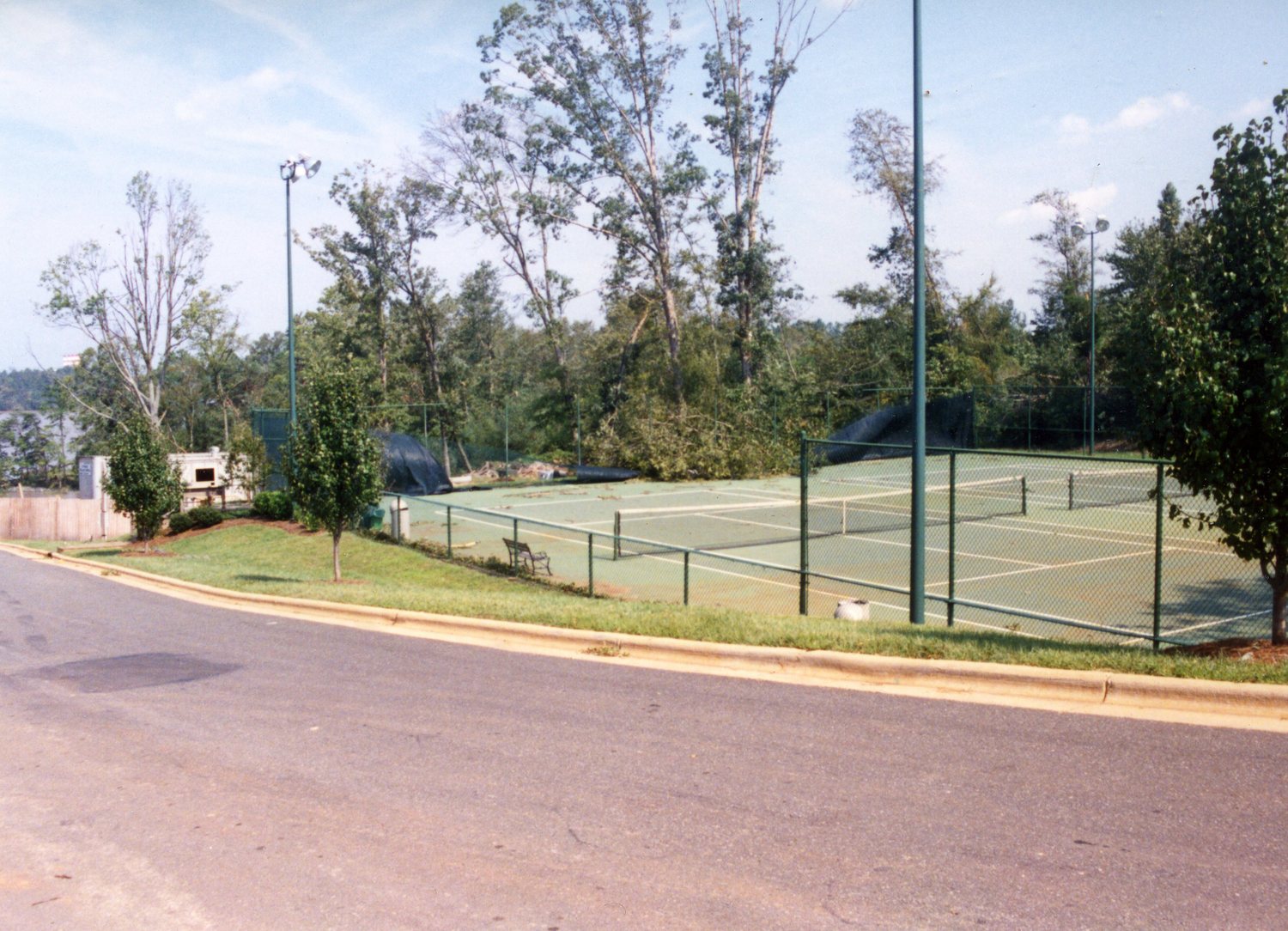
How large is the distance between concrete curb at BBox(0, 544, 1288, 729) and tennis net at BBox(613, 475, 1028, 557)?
1141 centimetres

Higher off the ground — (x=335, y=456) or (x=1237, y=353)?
(x=1237, y=353)

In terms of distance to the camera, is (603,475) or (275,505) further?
(603,475)

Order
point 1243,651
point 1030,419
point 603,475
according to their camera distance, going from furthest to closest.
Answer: point 1030,419 → point 603,475 → point 1243,651

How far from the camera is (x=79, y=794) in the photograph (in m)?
6.50

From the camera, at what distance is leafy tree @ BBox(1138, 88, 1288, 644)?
28.3 feet

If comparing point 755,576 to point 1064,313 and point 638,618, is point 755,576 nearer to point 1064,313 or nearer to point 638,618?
point 638,618

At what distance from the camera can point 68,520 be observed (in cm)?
4172

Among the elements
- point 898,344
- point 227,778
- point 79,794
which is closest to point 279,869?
point 227,778

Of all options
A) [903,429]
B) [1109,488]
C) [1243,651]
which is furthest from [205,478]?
[1243,651]

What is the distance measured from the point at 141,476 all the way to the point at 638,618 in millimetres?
20357

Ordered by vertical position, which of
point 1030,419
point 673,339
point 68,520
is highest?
point 673,339

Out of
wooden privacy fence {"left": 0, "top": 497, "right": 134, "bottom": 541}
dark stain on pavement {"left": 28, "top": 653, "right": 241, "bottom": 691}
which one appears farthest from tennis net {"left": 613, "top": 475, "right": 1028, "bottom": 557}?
wooden privacy fence {"left": 0, "top": 497, "right": 134, "bottom": 541}

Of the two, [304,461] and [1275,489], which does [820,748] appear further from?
[304,461]

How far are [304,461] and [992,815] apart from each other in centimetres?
1543
